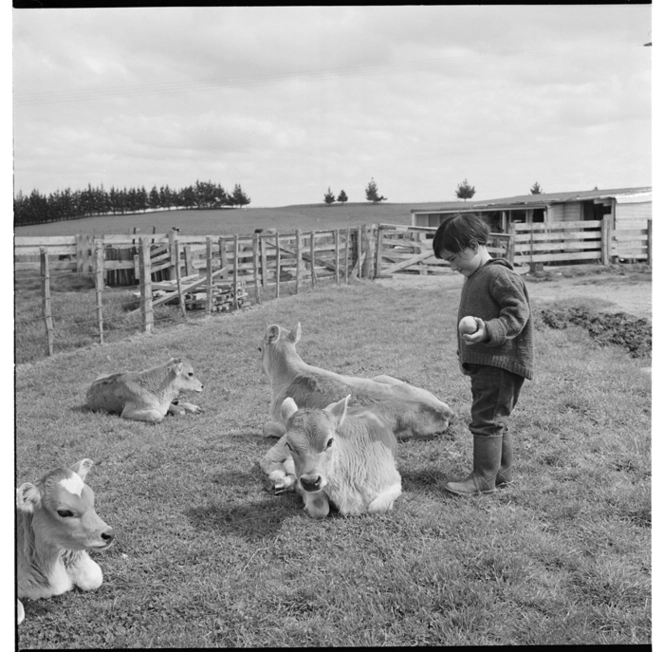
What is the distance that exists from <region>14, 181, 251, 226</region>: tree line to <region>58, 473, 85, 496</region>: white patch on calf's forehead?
5.11 ft

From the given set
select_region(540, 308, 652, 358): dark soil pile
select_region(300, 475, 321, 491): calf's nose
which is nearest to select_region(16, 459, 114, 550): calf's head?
select_region(300, 475, 321, 491): calf's nose

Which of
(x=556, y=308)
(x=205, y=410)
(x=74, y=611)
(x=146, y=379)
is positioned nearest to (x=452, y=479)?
(x=74, y=611)

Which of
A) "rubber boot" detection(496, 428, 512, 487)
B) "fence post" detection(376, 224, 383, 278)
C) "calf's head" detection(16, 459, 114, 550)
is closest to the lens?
"calf's head" detection(16, 459, 114, 550)

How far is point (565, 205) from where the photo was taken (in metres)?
21.1

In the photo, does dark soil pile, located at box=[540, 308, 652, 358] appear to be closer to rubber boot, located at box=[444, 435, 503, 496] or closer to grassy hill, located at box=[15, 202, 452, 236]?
rubber boot, located at box=[444, 435, 503, 496]

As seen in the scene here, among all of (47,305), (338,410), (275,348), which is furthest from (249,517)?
(47,305)

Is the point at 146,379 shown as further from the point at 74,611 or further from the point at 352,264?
the point at 352,264

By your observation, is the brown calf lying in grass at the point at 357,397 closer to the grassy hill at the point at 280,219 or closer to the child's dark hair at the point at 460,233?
the child's dark hair at the point at 460,233

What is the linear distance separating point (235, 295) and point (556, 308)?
5106 mm

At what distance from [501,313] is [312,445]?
1268 millimetres

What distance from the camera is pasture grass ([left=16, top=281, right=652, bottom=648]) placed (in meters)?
2.54

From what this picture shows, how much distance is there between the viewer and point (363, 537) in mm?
3184

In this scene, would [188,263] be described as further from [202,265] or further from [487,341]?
[487,341]

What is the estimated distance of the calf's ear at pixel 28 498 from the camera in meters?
2.68
